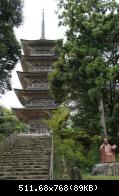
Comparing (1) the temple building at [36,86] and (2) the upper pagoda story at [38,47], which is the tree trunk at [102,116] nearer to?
(1) the temple building at [36,86]

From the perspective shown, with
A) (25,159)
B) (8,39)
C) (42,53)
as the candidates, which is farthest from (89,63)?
(42,53)

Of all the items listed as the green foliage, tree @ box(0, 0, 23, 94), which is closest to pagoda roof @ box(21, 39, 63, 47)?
the green foliage

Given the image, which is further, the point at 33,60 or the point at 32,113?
the point at 33,60

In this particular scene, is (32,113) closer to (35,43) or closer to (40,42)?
(35,43)

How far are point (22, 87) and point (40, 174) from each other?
87.1 feet

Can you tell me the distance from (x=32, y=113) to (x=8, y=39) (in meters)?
16.4

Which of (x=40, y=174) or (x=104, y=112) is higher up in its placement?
(x=104, y=112)

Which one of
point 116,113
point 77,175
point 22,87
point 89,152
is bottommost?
point 77,175

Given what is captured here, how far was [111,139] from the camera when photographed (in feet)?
79.4

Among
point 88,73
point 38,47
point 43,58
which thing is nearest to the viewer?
point 88,73

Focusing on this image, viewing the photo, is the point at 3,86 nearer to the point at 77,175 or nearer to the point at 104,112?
the point at 104,112

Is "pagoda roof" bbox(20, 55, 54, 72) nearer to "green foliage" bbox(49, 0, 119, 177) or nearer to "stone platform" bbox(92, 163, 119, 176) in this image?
"green foliage" bbox(49, 0, 119, 177)

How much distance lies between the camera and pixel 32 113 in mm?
33969

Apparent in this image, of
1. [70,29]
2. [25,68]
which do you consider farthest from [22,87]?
[70,29]
